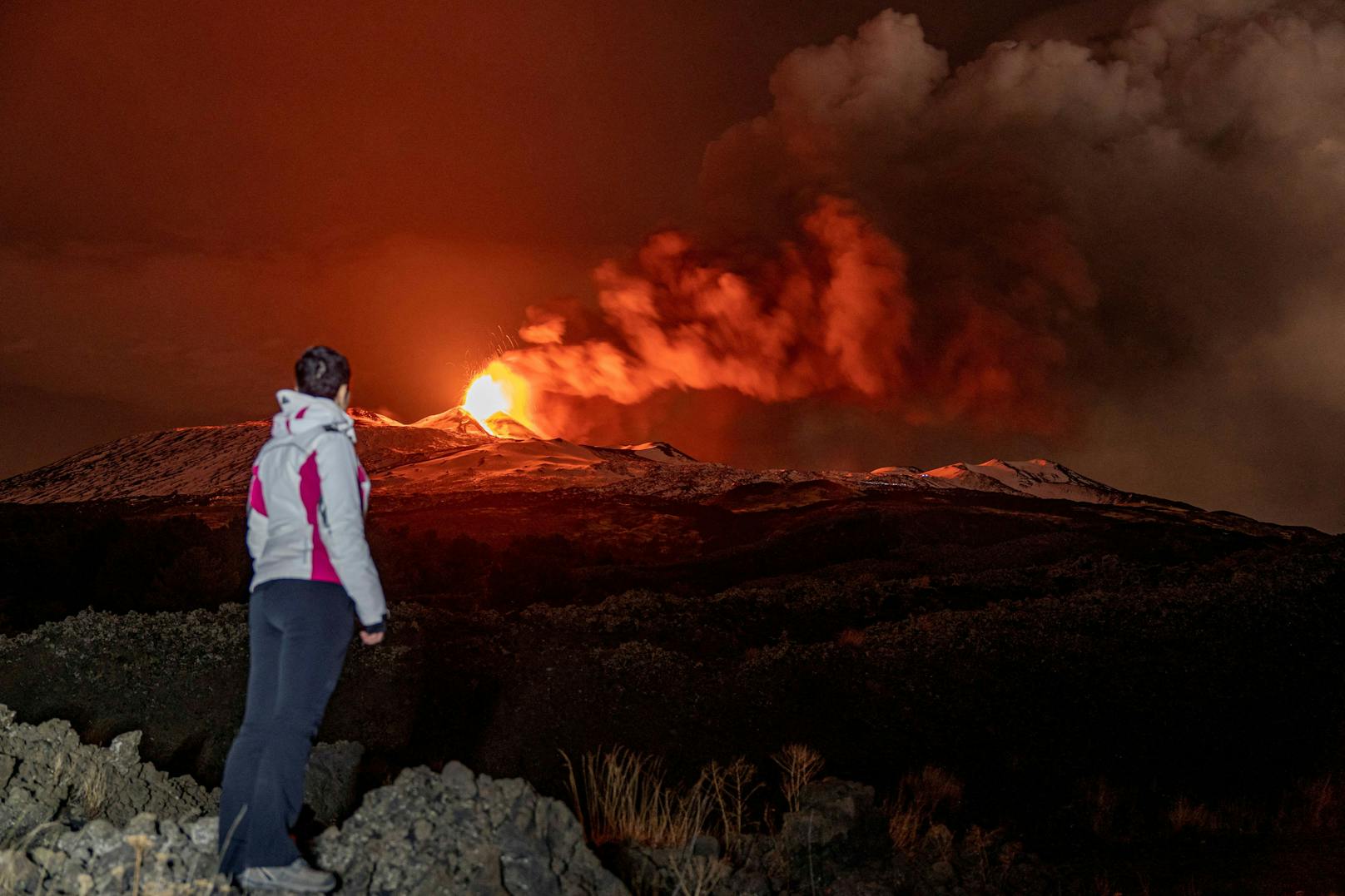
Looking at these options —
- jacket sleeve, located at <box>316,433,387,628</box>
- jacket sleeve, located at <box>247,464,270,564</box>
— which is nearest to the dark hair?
jacket sleeve, located at <box>316,433,387,628</box>

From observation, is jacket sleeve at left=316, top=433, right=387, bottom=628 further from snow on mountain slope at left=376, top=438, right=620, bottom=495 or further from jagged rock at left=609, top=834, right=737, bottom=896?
snow on mountain slope at left=376, top=438, right=620, bottom=495

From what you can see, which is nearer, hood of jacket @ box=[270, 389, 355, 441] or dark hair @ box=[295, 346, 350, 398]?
hood of jacket @ box=[270, 389, 355, 441]

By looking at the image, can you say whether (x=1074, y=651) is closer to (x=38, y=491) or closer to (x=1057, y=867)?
(x=1057, y=867)

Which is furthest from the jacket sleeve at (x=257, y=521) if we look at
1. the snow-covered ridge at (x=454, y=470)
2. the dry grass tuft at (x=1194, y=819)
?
the snow-covered ridge at (x=454, y=470)

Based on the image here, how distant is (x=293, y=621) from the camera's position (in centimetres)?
360

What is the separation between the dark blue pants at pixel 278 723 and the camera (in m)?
3.59

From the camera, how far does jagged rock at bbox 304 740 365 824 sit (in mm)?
5871

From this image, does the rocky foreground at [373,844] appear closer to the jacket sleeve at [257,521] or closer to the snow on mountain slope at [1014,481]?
the jacket sleeve at [257,521]

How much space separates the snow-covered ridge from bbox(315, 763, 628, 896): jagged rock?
68704 millimetres

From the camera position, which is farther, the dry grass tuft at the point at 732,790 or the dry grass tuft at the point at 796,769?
the dry grass tuft at the point at 796,769

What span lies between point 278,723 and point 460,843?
109cm

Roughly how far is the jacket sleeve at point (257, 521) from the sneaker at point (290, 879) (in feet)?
3.68

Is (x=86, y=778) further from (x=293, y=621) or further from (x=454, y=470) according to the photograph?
(x=454, y=470)

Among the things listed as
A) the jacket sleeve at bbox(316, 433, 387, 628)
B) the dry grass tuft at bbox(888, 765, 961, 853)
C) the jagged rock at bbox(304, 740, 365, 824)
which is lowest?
the dry grass tuft at bbox(888, 765, 961, 853)
